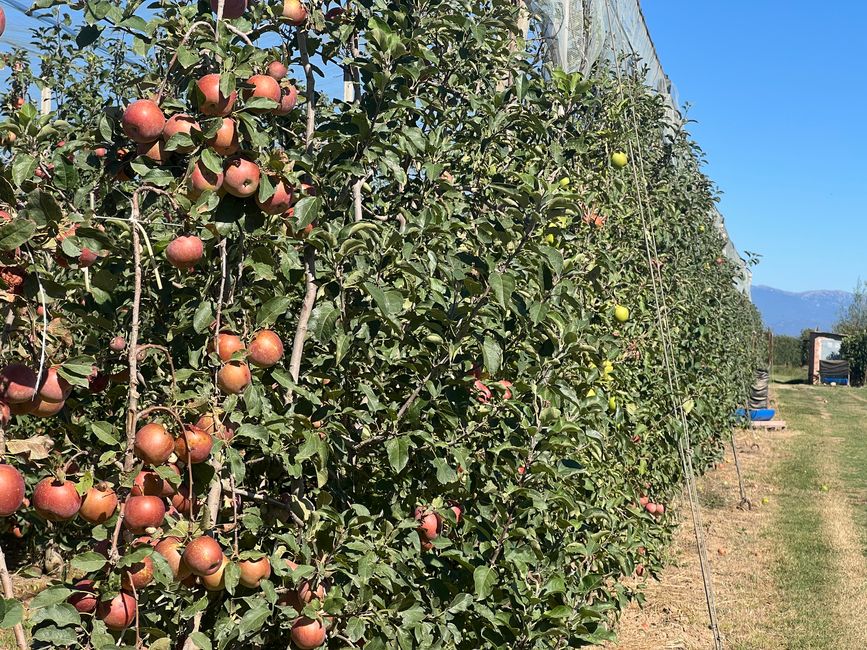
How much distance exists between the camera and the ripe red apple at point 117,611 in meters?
1.44

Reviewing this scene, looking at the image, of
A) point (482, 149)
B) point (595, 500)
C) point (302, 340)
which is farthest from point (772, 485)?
point (302, 340)

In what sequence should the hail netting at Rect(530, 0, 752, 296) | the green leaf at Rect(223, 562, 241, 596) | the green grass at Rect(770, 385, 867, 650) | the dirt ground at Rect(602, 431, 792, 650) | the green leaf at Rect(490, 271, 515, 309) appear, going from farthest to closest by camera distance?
the green grass at Rect(770, 385, 867, 650) → the dirt ground at Rect(602, 431, 792, 650) → the hail netting at Rect(530, 0, 752, 296) → the green leaf at Rect(490, 271, 515, 309) → the green leaf at Rect(223, 562, 241, 596)

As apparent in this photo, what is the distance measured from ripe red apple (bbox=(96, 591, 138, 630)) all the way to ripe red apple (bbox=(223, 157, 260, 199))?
0.72 meters

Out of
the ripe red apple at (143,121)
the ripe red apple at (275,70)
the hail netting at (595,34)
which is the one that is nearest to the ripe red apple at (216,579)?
the ripe red apple at (143,121)

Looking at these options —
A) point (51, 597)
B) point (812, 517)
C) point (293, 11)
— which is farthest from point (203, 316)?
point (812, 517)

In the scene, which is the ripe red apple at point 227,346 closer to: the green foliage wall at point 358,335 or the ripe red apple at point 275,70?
the green foliage wall at point 358,335

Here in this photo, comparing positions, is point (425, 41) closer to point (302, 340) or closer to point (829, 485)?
point (302, 340)

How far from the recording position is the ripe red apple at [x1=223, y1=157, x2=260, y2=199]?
151 cm

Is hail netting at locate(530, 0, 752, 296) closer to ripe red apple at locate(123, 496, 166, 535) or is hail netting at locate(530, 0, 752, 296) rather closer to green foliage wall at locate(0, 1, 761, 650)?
green foliage wall at locate(0, 1, 761, 650)

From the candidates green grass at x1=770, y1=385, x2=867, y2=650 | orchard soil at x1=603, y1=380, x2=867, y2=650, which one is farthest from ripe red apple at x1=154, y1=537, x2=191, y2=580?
green grass at x1=770, y1=385, x2=867, y2=650

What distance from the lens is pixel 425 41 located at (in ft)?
7.87

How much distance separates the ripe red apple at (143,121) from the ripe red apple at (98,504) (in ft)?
1.98

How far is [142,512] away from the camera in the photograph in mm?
1414

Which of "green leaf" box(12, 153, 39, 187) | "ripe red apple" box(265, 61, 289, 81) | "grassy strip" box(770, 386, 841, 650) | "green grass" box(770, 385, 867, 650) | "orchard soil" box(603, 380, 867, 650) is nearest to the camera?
"green leaf" box(12, 153, 39, 187)
